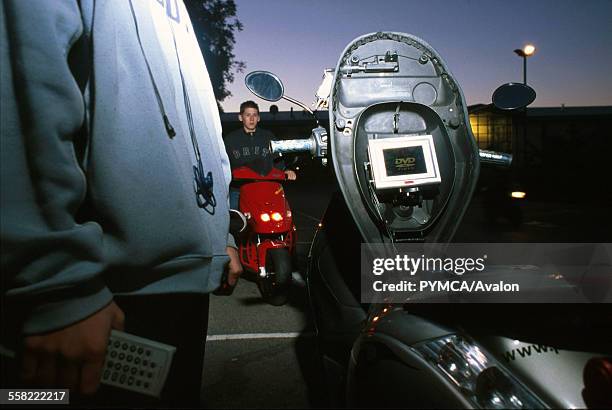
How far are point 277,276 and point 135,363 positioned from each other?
3059 millimetres

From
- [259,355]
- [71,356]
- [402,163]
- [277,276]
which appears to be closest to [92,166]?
[71,356]

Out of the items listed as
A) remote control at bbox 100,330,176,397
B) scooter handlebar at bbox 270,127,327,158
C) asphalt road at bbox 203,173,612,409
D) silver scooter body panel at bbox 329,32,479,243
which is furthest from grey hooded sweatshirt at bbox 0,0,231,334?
asphalt road at bbox 203,173,612,409

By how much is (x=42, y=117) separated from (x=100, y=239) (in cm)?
28

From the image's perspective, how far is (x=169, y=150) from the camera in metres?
1.21

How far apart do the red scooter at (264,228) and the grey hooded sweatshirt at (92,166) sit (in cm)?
295

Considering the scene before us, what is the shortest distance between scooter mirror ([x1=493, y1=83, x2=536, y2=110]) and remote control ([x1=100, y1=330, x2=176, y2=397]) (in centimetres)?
244

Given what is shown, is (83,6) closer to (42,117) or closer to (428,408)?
(42,117)

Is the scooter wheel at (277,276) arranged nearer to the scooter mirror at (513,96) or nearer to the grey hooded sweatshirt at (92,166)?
the scooter mirror at (513,96)

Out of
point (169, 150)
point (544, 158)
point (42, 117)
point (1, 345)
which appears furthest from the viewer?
point (544, 158)

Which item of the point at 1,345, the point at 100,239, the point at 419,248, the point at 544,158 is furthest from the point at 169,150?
the point at 544,158

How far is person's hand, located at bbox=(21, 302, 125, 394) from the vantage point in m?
0.98

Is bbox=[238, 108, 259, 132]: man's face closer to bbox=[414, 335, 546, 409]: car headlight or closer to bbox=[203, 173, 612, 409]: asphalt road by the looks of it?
bbox=[203, 173, 612, 409]: asphalt road

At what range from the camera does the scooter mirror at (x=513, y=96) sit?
9.25 feet

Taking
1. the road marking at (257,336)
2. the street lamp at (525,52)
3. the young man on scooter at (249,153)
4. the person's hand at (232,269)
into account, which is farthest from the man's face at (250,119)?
the street lamp at (525,52)
